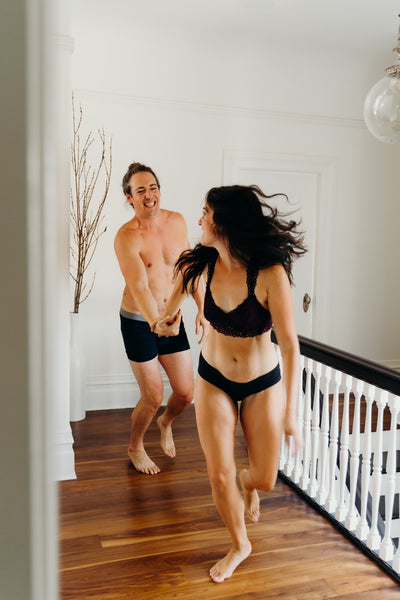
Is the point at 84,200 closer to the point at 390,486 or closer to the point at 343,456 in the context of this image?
the point at 343,456

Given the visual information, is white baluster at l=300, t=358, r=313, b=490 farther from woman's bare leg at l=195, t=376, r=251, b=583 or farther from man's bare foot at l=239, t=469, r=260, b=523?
woman's bare leg at l=195, t=376, r=251, b=583

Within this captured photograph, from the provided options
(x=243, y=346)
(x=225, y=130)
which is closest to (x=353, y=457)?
(x=243, y=346)

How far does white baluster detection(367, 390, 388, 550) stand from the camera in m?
2.46

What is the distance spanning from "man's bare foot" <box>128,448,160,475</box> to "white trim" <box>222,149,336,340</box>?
2489mm

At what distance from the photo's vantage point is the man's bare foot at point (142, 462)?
11.2 feet

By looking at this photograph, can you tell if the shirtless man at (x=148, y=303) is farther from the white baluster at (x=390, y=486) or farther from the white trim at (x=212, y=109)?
the white baluster at (x=390, y=486)

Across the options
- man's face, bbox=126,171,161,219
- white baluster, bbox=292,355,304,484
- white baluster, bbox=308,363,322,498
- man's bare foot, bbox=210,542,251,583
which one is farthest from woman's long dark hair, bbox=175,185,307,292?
man's face, bbox=126,171,161,219

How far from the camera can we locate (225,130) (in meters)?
4.86

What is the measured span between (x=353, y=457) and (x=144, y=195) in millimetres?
2025

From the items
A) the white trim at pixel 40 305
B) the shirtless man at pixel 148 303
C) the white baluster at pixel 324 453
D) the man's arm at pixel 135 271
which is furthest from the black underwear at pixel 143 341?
the white trim at pixel 40 305

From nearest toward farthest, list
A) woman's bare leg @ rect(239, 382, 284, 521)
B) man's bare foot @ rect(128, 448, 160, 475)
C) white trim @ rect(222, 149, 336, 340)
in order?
1. woman's bare leg @ rect(239, 382, 284, 521)
2. man's bare foot @ rect(128, 448, 160, 475)
3. white trim @ rect(222, 149, 336, 340)

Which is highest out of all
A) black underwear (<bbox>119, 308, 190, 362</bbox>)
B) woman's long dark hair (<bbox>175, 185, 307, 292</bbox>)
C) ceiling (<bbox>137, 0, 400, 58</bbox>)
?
ceiling (<bbox>137, 0, 400, 58</bbox>)

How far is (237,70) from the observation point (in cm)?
483

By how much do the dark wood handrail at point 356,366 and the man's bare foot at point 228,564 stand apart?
3.00 ft
